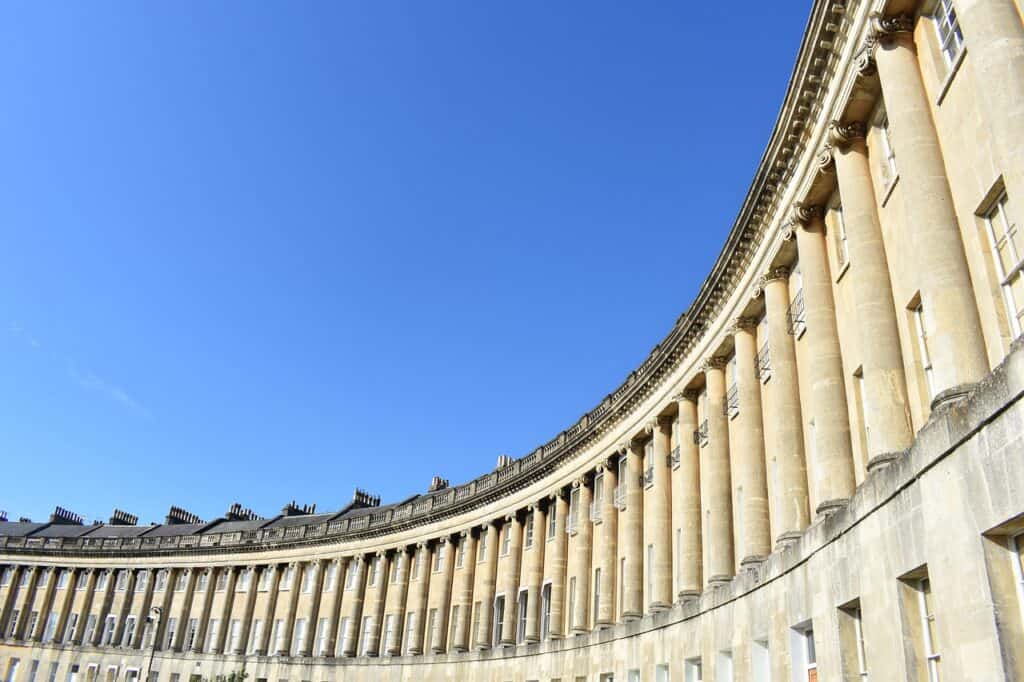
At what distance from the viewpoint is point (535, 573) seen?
1566 inches

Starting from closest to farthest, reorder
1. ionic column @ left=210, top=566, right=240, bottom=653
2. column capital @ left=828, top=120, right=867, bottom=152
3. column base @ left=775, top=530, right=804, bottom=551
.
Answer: column capital @ left=828, top=120, right=867, bottom=152, column base @ left=775, top=530, right=804, bottom=551, ionic column @ left=210, top=566, right=240, bottom=653

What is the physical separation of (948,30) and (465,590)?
38.9m

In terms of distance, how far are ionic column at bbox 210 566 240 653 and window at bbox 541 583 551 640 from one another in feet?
117

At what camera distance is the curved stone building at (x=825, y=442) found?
10805 millimetres

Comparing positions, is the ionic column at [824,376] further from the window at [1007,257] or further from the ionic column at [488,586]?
the ionic column at [488,586]

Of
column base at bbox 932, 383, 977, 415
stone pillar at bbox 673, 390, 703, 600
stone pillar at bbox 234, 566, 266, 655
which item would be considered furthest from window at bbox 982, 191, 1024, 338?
stone pillar at bbox 234, 566, 266, 655

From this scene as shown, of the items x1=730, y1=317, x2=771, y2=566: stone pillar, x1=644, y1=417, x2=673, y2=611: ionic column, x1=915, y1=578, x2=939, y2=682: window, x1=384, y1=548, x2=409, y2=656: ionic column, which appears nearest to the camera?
x1=915, y1=578, x2=939, y2=682: window

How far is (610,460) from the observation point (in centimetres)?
3512

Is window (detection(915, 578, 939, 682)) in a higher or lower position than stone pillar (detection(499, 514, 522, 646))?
lower

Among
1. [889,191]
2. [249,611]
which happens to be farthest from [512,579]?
[889,191]

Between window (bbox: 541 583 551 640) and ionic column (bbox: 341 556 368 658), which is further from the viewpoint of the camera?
ionic column (bbox: 341 556 368 658)

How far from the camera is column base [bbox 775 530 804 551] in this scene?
17.3 metres

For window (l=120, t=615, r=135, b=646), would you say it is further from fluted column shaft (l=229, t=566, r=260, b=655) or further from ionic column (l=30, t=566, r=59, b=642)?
A: fluted column shaft (l=229, t=566, r=260, b=655)

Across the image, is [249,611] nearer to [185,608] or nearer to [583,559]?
[185,608]
